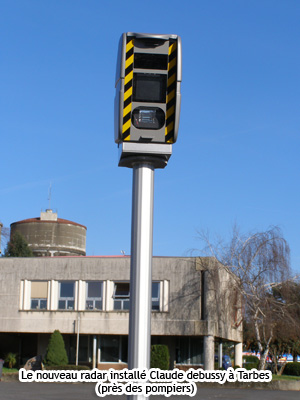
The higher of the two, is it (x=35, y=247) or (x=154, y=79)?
(x=35, y=247)

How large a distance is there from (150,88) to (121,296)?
2829 cm

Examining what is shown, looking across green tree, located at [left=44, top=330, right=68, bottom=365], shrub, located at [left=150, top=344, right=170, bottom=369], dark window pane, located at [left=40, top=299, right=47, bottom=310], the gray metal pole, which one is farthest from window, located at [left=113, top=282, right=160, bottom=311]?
the gray metal pole

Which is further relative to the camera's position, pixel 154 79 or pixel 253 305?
pixel 253 305

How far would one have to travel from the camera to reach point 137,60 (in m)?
5.12

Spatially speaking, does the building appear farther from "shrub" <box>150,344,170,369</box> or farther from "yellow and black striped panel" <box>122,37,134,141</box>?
"yellow and black striped panel" <box>122,37,134,141</box>

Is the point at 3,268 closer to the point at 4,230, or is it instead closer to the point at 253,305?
the point at 253,305

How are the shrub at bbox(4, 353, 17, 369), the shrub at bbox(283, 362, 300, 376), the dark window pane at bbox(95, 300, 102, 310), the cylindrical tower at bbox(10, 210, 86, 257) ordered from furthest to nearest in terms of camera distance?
the cylindrical tower at bbox(10, 210, 86, 257), the shrub at bbox(283, 362, 300, 376), the shrub at bbox(4, 353, 17, 369), the dark window pane at bbox(95, 300, 102, 310)

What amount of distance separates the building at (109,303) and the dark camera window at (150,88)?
26924mm

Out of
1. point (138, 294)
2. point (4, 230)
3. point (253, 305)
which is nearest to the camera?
point (138, 294)

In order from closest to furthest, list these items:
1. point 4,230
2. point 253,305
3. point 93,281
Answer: point 253,305, point 93,281, point 4,230

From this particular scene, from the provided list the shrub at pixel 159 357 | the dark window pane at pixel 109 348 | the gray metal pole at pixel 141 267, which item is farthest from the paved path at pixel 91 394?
the gray metal pole at pixel 141 267

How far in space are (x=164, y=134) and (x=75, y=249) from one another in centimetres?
6142

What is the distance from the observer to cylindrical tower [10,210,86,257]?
64.2 metres

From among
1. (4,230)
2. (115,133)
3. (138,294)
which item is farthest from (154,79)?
(4,230)
